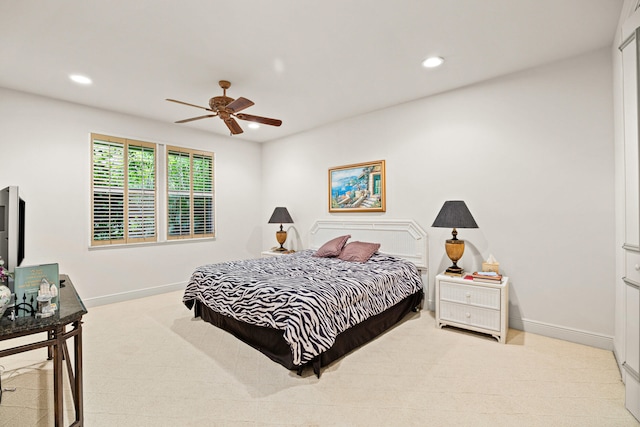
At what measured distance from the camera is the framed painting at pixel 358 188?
438 centimetres

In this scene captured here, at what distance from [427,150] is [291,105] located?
186 centimetres

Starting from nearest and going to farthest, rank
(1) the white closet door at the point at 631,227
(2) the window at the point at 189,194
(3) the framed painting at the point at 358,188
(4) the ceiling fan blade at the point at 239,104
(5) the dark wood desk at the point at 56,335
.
→ (5) the dark wood desk at the point at 56,335 → (1) the white closet door at the point at 631,227 → (4) the ceiling fan blade at the point at 239,104 → (3) the framed painting at the point at 358,188 → (2) the window at the point at 189,194

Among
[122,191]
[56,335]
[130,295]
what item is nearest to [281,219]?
[122,191]

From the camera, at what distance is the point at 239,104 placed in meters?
2.98

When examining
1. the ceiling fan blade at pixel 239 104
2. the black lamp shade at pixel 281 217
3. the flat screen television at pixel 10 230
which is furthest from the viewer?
the black lamp shade at pixel 281 217

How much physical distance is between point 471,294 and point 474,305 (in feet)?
0.35

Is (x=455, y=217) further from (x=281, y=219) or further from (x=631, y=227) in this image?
(x=281, y=219)

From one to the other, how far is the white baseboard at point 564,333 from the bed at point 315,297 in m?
1.06

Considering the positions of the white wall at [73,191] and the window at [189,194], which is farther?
the window at [189,194]

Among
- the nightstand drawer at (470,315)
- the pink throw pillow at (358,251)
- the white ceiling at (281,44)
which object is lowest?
the nightstand drawer at (470,315)

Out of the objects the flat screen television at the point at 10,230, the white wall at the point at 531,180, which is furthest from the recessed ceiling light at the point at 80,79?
the white wall at the point at 531,180

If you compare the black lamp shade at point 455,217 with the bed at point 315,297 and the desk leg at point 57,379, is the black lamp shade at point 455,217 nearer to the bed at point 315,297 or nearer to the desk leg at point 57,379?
the bed at point 315,297

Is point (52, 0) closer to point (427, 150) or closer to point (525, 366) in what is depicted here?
point (427, 150)

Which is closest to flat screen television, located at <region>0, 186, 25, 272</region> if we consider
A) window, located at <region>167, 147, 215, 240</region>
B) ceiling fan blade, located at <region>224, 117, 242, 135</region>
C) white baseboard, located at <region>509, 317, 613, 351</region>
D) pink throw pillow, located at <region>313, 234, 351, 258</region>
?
ceiling fan blade, located at <region>224, 117, 242, 135</region>
